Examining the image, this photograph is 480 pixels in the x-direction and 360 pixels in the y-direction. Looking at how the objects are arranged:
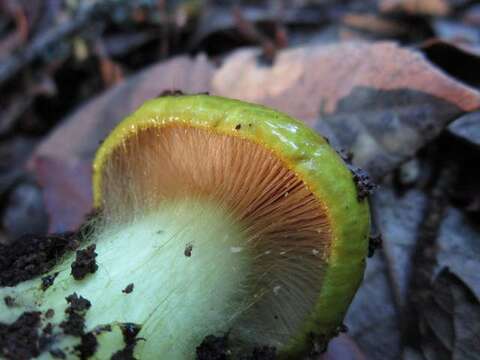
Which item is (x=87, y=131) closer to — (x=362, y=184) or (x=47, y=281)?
(x=47, y=281)

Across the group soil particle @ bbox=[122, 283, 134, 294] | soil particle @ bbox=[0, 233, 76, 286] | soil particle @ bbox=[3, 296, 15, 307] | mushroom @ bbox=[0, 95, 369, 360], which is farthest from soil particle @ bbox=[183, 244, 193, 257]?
soil particle @ bbox=[3, 296, 15, 307]

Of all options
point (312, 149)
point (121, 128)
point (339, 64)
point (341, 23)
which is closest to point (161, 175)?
point (121, 128)

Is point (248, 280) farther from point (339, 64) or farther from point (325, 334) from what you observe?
point (339, 64)

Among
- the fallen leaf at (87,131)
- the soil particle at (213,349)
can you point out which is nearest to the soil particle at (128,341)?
the soil particle at (213,349)

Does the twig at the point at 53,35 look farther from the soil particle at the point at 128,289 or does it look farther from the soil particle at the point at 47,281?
the soil particle at the point at 128,289

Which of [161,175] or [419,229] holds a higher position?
[161,175]

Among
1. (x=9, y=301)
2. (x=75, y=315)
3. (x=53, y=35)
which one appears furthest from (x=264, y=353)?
(x=53, y=35)
